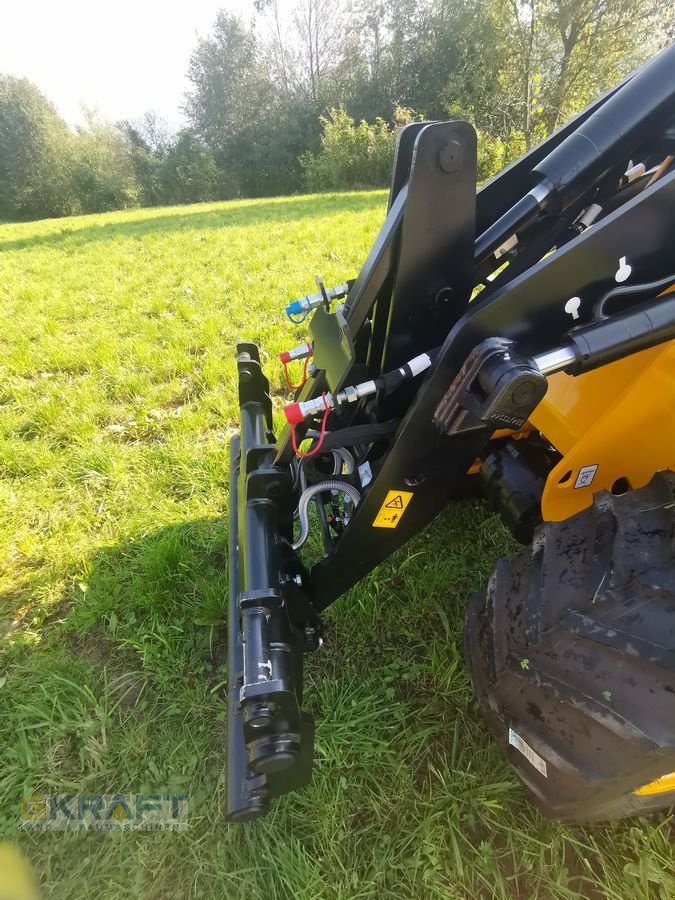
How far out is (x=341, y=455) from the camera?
2.05 m

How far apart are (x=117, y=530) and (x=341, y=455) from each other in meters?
1.59

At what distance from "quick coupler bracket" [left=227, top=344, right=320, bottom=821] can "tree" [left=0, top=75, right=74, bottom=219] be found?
3984cm

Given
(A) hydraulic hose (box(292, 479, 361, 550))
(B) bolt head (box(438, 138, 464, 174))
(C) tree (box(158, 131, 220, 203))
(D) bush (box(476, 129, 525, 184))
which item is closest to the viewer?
(B) bolt head (box(438, 138, 464, 174))

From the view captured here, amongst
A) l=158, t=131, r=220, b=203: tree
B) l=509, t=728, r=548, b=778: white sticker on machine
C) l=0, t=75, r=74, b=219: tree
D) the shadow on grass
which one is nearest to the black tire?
l=509, t=728, r=548, b=778: white sticker on machine

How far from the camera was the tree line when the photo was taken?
22125 millimetres

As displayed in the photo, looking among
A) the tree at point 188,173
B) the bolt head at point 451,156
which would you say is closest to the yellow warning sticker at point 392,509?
the bolt head at point 451,156

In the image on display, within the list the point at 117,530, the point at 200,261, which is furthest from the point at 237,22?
the point at 117,530

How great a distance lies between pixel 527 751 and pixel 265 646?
0.79 meters

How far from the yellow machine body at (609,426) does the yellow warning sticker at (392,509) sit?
447 mm

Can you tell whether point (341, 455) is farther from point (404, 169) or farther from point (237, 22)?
point (237, 22)

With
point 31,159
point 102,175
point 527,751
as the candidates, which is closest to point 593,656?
point 527,751

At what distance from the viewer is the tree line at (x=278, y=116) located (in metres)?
22.1

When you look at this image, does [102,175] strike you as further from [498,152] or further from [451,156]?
[451,156]

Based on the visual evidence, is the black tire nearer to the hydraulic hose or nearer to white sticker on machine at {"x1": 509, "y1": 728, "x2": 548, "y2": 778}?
white sticker on machine at {"x1": 509, "y1": 728, "x2": 548, "y2": 778}
